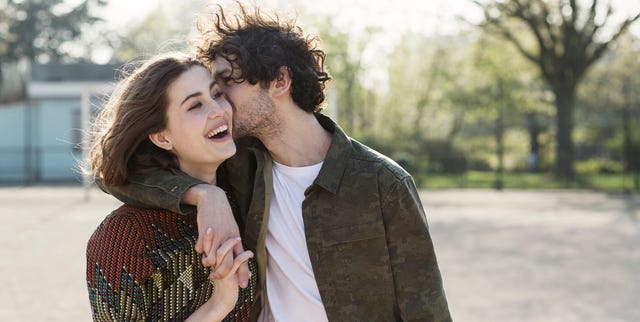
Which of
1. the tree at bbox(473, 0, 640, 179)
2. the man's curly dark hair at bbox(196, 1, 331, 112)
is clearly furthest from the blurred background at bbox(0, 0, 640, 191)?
the man's curly dark hair at bbox(196, 1, 331, 112)

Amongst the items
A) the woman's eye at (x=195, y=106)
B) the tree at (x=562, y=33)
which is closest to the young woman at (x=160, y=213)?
the woman's eye at (x=195, y=106)

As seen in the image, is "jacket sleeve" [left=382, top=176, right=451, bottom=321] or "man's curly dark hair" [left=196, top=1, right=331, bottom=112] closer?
"jacket sleeve" [left=382, top=176, right=451, bottom=321]

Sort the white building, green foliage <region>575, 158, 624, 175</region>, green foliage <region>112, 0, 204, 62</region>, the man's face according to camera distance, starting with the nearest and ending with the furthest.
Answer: the man's face → green foliage <region>575, 158, 624, 175</region> → the white building → green foliage <region>112, 0, 204, 62</region>

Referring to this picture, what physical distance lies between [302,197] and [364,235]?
326 mm

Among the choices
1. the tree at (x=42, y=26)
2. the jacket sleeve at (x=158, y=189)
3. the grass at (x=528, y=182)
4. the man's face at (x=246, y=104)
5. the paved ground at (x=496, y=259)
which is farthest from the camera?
the tree at (x=42, y=26)

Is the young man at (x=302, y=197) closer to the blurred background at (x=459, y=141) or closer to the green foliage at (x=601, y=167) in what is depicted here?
the blurred background at (x=459, y=141)

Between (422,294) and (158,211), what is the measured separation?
2.88 ft

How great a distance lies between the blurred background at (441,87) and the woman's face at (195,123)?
14605 millimetres

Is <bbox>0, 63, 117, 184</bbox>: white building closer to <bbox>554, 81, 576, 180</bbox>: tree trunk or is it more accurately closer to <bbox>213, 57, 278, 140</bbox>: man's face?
<bbox>554, 81, 576, 180</bbox>: tree trunk

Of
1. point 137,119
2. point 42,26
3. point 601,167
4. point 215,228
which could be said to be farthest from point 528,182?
point 42,26

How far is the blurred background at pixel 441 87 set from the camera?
2666 centimetres

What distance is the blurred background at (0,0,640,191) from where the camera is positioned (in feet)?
87.5

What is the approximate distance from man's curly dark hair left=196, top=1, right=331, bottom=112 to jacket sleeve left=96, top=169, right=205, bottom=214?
0.51 meters

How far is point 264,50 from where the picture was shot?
303 centimetres
